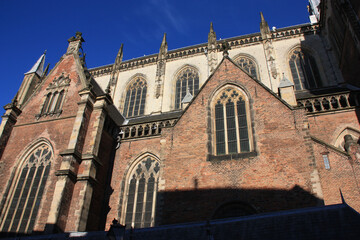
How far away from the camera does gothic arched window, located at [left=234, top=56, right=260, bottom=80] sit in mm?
24748

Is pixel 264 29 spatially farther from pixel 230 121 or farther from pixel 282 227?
pixel 282 227

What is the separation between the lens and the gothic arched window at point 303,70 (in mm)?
23161

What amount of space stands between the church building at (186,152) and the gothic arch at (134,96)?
210 inches

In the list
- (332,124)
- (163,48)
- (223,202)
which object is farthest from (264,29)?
(223,202)

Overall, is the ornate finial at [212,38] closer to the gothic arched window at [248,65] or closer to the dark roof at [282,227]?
the gothic arched window at [248,65]

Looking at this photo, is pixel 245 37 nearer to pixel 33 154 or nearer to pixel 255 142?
pixel 255 142

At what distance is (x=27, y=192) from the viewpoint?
14.9 metres

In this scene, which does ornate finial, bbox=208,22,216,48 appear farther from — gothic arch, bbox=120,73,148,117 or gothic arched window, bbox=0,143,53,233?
gothic arched window, bbox=0,143,53,233

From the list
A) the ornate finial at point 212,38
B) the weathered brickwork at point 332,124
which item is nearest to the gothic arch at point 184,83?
the ornate finial at point 212,38

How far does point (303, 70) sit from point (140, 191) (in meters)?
16.3

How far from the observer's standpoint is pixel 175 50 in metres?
28.3

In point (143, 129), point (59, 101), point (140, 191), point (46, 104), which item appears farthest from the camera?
point (46, 104)

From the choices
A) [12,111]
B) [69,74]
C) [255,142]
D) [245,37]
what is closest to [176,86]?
[245,37]

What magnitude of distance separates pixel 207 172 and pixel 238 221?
3.57 m
